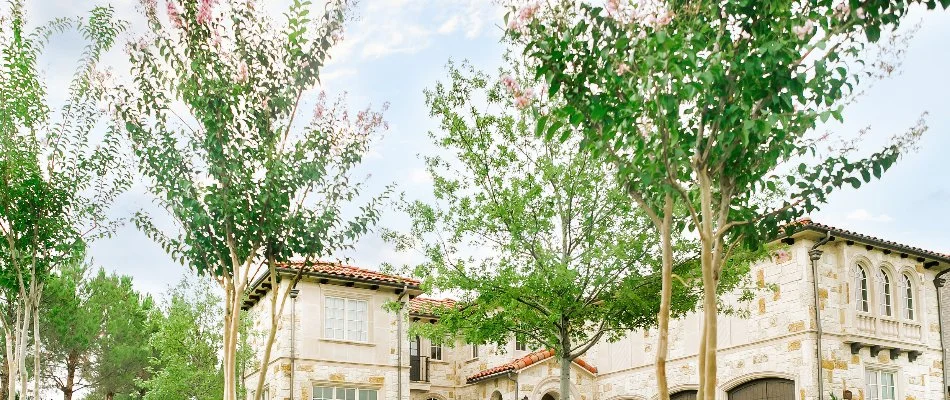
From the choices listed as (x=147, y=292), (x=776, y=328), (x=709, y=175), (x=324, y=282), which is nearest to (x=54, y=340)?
(x=147, y=292)

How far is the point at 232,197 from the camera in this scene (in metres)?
11.8

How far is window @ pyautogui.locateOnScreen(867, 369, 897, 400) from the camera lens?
23625 mm

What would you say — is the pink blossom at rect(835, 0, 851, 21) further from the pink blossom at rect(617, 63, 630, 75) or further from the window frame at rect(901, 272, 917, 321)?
the window frame at rect(901, 272, 917, 321)

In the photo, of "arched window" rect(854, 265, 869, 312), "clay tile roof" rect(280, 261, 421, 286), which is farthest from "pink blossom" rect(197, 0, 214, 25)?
"arched window" rect(854, 265, 869, 312)

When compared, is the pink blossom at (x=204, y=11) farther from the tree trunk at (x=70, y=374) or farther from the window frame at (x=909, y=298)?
the tree trunk at (x=70, y=374)

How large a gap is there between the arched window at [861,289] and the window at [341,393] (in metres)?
13.0

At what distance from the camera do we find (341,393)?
26.5m

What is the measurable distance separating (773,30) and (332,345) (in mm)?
20502

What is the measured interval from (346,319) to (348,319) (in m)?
0.06

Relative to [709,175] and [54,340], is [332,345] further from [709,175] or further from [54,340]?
[709,175]

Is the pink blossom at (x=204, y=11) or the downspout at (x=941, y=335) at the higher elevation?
the pink blossom at (x=204, y=11)

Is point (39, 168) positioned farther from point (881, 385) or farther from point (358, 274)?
point (881, 385)

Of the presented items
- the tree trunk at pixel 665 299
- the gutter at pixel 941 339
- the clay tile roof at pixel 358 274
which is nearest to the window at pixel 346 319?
the clay tile roof at pixel 358 274

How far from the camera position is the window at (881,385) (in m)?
23.6
